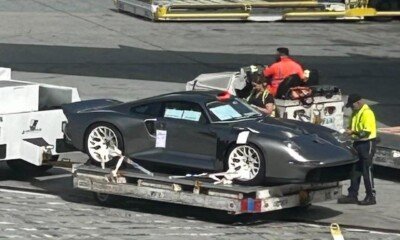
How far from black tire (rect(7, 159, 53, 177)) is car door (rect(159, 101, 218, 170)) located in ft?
9.72

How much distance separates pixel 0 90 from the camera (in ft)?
60.1

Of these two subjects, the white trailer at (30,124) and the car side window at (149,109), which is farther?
the white trailer at (30,124)

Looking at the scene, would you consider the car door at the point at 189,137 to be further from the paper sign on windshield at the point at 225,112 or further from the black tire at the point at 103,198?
the black tire at the point at 103,198

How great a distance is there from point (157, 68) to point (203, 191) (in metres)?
15.0

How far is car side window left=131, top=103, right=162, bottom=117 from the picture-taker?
17.1 m

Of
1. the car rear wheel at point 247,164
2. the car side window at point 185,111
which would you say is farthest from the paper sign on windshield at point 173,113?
the car rear wheel at point 247,164

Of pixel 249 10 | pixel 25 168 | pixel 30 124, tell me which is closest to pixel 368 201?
pixel 30 124

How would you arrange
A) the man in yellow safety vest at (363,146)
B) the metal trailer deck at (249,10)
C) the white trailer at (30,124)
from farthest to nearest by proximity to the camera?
the metal trailer deck at (249,10) < the white trailer at (30,124) < the man in yellow safety vest at (363,146)

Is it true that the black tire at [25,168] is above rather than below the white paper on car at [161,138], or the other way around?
below

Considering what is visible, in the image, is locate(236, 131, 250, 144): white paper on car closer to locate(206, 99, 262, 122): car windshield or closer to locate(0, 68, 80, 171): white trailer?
locate(206, 99, 262, 122): car windshield

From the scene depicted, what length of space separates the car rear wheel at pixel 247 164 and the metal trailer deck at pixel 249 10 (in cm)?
2328

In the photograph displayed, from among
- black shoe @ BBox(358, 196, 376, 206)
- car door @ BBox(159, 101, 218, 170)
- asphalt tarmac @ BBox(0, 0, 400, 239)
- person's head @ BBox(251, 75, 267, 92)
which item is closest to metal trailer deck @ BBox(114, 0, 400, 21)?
asphalt tarmac @ BBox(0, 0, 400, 239)

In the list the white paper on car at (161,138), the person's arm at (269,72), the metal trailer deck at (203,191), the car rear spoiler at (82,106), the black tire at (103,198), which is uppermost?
the person's arm at (269,72)

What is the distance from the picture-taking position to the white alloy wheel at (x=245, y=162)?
52.5 ft
